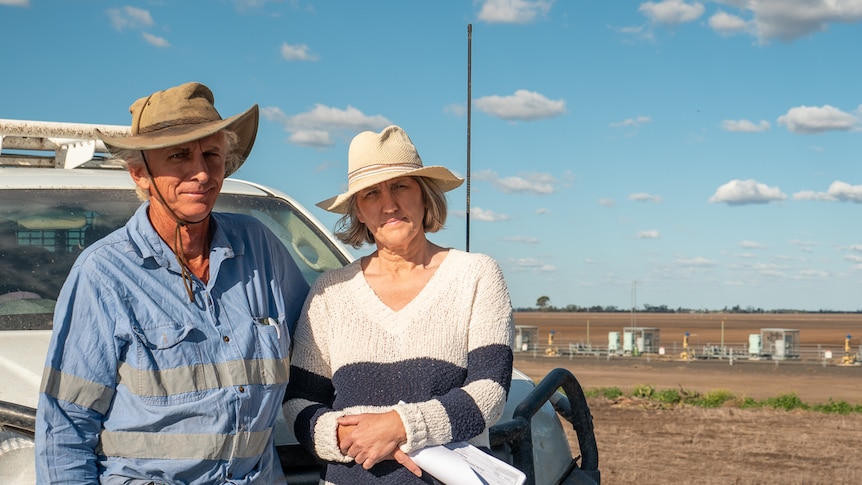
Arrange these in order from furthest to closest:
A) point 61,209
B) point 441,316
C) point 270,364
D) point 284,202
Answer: point 284,202 → point 61,209 → point 441,316 → point 270,364

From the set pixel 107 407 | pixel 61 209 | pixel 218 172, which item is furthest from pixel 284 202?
pixel 107 407

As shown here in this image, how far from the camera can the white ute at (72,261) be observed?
3186 millimetres

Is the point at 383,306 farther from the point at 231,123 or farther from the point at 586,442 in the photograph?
the point at 586,442

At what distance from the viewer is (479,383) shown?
9.52ft

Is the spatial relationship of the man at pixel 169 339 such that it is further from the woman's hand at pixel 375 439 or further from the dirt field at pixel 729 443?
the dirt field at pixel 729 443

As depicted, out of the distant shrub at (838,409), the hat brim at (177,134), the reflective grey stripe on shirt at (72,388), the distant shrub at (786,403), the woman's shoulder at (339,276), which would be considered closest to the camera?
the reflective grey stripe on shirt at (72,388)

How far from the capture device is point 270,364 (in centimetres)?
276

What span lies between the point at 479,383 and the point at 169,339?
872 mm

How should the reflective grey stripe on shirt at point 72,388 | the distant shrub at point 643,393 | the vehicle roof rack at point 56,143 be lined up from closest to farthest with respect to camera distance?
the reflective grey stripe on shirt at point 72,388 → the vehicle roof rack at point 56,143 → the distant shrub at point 643,393

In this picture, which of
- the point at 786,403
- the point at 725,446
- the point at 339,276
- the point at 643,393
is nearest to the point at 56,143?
the point at 339,276

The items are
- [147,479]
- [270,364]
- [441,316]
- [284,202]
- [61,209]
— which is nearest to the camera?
[147,479]

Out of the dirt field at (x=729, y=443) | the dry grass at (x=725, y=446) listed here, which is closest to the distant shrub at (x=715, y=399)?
the dirt field at (x=729, y=443)

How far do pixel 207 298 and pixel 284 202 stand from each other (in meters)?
2.45

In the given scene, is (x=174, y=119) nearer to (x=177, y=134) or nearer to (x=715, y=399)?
(x=177, y=134)
